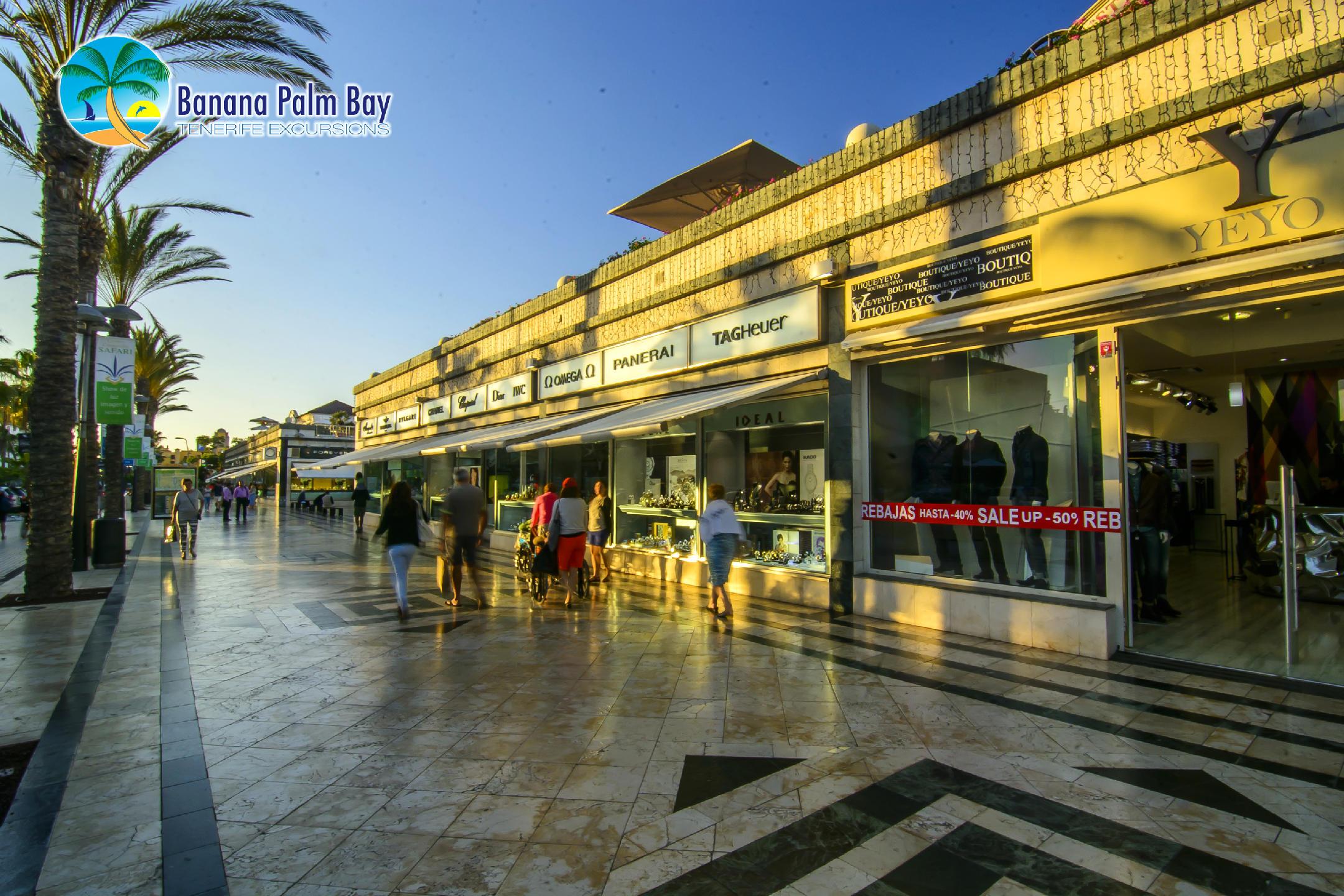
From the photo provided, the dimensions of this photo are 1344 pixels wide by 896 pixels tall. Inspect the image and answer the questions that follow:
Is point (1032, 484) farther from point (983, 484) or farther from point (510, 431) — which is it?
point (510, 431)

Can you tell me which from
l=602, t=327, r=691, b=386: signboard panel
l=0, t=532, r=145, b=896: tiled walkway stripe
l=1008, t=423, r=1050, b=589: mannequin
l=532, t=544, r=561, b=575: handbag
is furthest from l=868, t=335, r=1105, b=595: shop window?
l=0, t=532, r=145, b=896: tiled walkway stripe

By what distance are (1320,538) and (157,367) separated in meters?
38.8

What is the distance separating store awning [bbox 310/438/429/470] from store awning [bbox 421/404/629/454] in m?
0.58

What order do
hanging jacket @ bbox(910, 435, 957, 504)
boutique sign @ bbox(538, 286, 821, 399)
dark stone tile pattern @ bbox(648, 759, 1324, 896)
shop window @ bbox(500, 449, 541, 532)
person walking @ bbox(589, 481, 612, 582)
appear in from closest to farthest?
1. dark stone tile pattern @ bbox(648, 759, 1324, 896)
2. hanging jacket @ bbox(910, 435, 957, 504)
3. boutique sign @ bbox(538, 286, 821, 399)
4. person walking @ bbox(589, 481, 612, 582)
5. shop window @ bbox(500, 449, 541, 532)

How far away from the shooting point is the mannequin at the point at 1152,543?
7133 millimetres

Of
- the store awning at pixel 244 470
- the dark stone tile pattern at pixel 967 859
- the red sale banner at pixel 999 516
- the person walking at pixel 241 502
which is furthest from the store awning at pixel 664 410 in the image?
the store awning at pixel 244 470

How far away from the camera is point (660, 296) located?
11281 millimetres

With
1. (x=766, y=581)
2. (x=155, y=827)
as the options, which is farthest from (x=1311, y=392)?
(x=155, y=827)

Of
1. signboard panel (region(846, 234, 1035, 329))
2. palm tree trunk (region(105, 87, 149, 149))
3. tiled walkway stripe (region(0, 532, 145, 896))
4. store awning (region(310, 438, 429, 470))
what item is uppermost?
palm tree trunk (region(105, 87, 149, 149))

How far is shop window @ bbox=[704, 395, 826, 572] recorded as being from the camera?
872 centimetres

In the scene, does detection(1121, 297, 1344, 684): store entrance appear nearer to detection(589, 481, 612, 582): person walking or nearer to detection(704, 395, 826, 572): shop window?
detection(704, 395, 826, 572): shop window

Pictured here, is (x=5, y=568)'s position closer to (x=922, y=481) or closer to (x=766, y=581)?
(x=766, y=581)

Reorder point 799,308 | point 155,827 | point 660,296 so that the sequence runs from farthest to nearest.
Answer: point 660,296 → point 799,308 → point 155,827

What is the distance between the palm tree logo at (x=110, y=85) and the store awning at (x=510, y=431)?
7.51 meters
